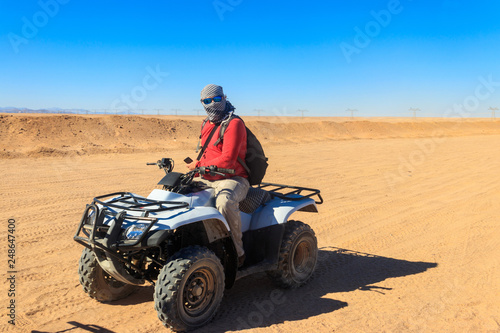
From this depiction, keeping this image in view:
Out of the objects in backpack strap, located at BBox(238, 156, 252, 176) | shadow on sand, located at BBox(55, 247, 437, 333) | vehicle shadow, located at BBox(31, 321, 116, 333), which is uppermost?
backpack strap, located at BBox(238, 156, 252, 176)

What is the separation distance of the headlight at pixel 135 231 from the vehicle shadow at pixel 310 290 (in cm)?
115

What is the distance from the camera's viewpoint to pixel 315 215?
Result: 9.75 metres

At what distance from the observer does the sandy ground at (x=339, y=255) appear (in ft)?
15.8

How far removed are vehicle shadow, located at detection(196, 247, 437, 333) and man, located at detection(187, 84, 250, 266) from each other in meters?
0.54

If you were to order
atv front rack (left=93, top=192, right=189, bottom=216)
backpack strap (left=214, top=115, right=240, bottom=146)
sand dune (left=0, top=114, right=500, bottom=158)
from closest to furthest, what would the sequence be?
atv front rack (left=93, top=192, right=189, bottom=216) → backpack strap (left=214, top=115, right=240, bottom=146) → sand dune (left=0, top=114, right=500, bottom=158)

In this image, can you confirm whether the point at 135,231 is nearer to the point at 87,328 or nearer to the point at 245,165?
the point at 87,328

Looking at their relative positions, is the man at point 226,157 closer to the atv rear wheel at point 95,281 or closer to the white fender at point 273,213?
the white fender at point 273,213

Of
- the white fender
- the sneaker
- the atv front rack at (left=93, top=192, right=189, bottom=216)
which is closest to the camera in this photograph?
the atv front rack at (left=93, top=192, right=189, bottom=216)

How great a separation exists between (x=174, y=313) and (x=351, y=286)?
257 centimetres

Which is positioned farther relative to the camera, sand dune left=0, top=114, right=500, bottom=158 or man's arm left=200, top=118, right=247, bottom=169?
sand dune left=0, top=114, right=500, bottom=158

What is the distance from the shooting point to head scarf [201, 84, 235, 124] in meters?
5.16

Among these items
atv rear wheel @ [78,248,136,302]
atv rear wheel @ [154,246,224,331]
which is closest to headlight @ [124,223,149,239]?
atv rear wheel @ [154,246,224,331]

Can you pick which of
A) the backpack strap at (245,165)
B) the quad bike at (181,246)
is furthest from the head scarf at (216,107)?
the quad bike at (181,246)

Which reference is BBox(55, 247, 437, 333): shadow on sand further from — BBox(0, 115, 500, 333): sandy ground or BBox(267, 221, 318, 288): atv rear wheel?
BBox(267, 221, 318, 288): atv rear wheel
